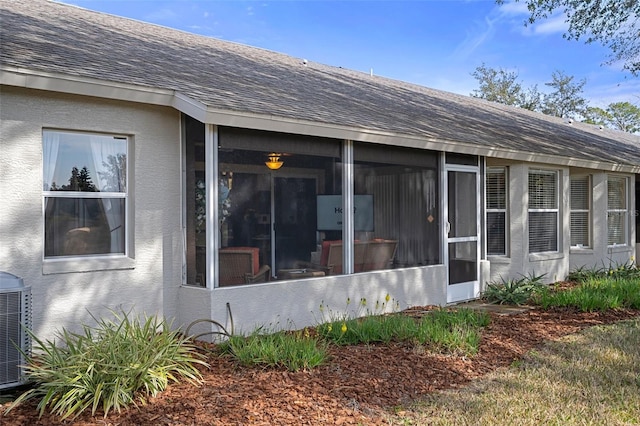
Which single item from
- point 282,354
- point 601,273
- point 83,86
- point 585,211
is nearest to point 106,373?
point 282,354

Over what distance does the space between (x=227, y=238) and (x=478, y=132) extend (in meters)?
6.69

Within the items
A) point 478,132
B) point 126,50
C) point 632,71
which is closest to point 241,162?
point 126,50

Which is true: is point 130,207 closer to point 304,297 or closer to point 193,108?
point 193,108

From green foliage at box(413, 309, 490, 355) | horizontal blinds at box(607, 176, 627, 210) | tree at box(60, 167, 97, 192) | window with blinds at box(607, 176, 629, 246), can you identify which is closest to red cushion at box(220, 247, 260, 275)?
tree at box(60, 167, 97, 192)

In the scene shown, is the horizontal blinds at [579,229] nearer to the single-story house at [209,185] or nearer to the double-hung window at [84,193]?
the single-story house at [209,185]

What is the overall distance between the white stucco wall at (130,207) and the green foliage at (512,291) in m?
6.04

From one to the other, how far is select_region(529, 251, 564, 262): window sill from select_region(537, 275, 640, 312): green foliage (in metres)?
1.91

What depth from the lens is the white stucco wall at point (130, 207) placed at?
647 cm

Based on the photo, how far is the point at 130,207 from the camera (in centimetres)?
748

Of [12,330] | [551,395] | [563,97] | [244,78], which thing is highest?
[563,97]

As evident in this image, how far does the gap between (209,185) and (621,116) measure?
55.0m

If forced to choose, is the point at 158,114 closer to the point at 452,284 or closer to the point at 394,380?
the point at 394,380

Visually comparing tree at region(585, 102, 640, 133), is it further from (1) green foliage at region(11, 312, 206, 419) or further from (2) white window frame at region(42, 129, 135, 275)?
(1) green foliage at region(11, 312, 206, 419)

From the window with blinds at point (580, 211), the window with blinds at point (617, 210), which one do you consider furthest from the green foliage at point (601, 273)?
the window with blinds at point (617, 210)
